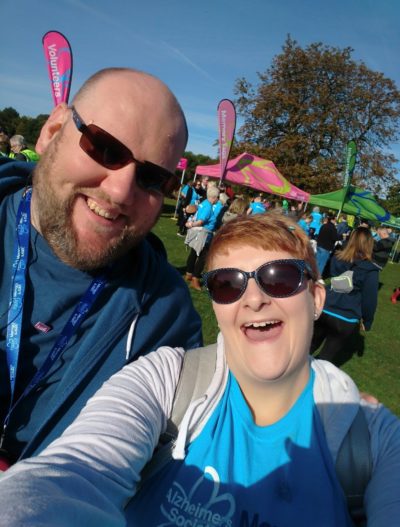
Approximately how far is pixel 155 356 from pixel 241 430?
45 centimetres

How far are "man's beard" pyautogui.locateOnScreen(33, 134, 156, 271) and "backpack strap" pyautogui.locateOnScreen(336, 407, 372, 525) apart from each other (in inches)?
45.6

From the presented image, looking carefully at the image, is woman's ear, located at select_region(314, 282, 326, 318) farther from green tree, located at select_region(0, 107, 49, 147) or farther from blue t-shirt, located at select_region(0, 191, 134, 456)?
green tree, located at select_region(0, 107, 49, 147)

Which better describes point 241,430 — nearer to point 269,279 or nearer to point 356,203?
point 269,279

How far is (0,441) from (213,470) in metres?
0.90

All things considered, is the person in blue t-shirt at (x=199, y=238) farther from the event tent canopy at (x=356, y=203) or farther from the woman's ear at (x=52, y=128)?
the event tent canopy at (x=356, y=203)

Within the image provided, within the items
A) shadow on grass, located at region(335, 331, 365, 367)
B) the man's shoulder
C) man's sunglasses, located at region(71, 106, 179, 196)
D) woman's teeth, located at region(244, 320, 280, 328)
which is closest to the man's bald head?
man's sunglasses, located at region(71, 106, 179, 196)

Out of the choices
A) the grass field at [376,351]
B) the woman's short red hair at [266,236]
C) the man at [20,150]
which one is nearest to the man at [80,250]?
the woman's short red hair at [266,236]

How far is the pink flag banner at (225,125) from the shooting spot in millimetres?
10545

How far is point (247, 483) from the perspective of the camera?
3.88 feet

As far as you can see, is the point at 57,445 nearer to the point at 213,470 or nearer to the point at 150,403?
the point at 150,403

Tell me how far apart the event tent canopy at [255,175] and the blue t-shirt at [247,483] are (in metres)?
14.1

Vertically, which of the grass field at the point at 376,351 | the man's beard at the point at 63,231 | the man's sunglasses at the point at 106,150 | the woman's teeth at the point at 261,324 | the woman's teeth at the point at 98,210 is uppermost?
the man's sunglasses at the point at 106,150

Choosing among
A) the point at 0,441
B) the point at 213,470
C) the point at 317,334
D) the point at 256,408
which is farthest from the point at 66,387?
the point at 317,334

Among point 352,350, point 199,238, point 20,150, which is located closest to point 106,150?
point 199,238
